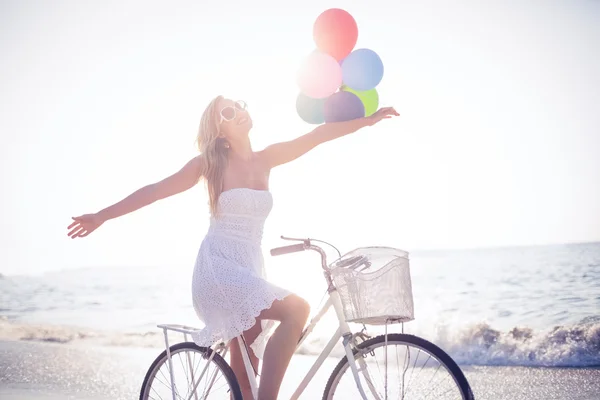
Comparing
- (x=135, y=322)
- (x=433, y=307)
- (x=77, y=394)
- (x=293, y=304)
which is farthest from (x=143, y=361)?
(x=433, y=307)

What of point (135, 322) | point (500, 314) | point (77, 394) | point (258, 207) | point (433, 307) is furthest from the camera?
point (433, 307)

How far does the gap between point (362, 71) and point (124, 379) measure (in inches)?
180

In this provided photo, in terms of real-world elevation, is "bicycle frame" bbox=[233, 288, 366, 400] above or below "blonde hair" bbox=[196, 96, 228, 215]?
below

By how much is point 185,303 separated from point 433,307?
6869 millimetres

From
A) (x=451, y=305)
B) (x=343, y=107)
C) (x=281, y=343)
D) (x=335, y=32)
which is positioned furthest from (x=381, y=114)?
(x=451, y=305)

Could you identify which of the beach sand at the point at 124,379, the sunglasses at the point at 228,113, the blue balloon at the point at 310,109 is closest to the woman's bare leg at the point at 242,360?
the sunglasses at the point at 228,113

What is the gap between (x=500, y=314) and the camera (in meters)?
14.0

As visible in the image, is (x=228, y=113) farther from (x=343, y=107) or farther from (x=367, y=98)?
(x=367, y=98)

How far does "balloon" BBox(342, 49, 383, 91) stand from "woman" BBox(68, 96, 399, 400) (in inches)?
19.0

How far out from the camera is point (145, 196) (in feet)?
11.7

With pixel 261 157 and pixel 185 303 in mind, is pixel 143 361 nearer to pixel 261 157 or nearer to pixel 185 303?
pixel 261 157

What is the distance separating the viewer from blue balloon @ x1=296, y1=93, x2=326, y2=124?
4.49 metres

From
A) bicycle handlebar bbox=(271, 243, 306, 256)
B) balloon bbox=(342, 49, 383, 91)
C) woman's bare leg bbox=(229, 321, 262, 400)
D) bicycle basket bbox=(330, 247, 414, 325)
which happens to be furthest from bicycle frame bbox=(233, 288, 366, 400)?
balloon bbox=(342, 49, 383, 91)

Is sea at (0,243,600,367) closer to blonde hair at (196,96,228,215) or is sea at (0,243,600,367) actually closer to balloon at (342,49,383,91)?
blonde hair at (196,96,228,215)
